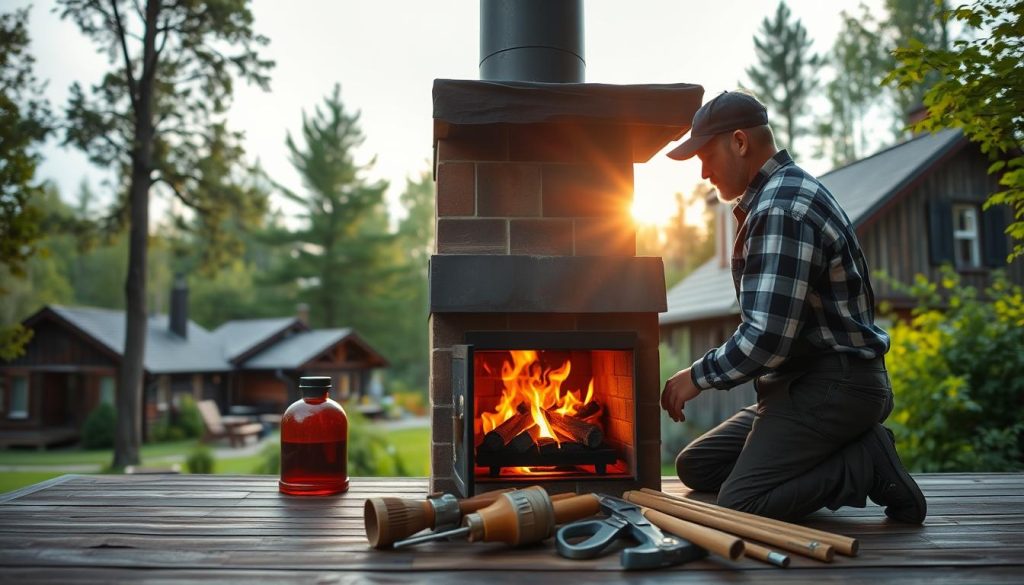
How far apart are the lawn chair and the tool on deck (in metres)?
16.5

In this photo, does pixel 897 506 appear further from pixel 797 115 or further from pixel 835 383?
pixel 797 115

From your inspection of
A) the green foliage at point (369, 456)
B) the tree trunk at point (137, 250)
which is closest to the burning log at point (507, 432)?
the green foliage at point (369, 456)

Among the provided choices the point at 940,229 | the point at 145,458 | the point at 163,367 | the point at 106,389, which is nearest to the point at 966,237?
the point at 940,229

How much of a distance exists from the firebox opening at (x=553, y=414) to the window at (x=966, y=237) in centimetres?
916

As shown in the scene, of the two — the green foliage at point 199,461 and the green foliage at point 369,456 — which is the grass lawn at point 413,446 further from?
the green foliage at point 199,461

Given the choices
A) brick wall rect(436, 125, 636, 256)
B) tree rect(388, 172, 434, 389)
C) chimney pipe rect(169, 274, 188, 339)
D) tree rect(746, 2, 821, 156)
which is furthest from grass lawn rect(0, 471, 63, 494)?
tree rect(746, 2, 821, 156)

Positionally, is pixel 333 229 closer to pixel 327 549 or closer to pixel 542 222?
pixel 542 222

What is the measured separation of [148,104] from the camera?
11.3m

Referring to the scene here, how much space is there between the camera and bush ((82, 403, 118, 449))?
53.8ft

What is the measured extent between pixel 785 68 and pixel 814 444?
16787mm

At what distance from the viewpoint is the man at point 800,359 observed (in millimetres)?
2137

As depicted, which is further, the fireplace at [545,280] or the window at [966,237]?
the window at [966,237]

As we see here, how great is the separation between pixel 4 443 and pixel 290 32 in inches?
441

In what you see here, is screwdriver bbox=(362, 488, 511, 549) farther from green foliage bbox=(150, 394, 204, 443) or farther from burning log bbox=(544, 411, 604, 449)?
green foliage bbox=(150, 394, 204, 443)
